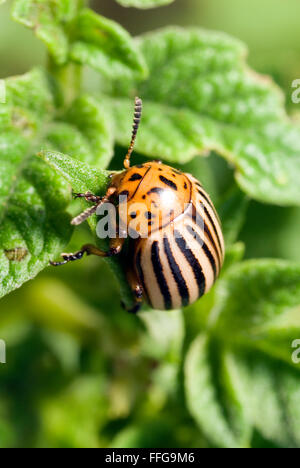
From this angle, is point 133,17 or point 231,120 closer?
point 231,120

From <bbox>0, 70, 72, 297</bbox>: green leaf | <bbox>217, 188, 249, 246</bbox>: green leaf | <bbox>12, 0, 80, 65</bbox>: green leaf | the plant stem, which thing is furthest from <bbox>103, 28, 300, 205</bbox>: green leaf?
<bbox>0, 70, 72, 297</bbox>: green leaf

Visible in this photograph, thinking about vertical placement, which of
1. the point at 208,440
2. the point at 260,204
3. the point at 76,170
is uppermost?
the point at 76,170

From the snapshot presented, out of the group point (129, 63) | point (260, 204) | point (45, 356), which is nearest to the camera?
point (129, 63)

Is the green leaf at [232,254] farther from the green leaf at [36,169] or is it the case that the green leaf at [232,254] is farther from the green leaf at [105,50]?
the green leaf at [105,50]

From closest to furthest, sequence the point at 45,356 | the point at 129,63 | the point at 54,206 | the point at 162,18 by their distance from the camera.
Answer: the point at 54,206
the point at 129,63
the point at 45,356
the point at 162,18

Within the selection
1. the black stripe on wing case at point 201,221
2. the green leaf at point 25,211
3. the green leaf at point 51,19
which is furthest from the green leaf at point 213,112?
the green leaf at point 25,211

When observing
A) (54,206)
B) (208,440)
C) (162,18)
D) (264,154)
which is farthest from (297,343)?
(162,18)

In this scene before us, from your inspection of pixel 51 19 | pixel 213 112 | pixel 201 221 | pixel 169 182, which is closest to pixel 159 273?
pixel 201 221
